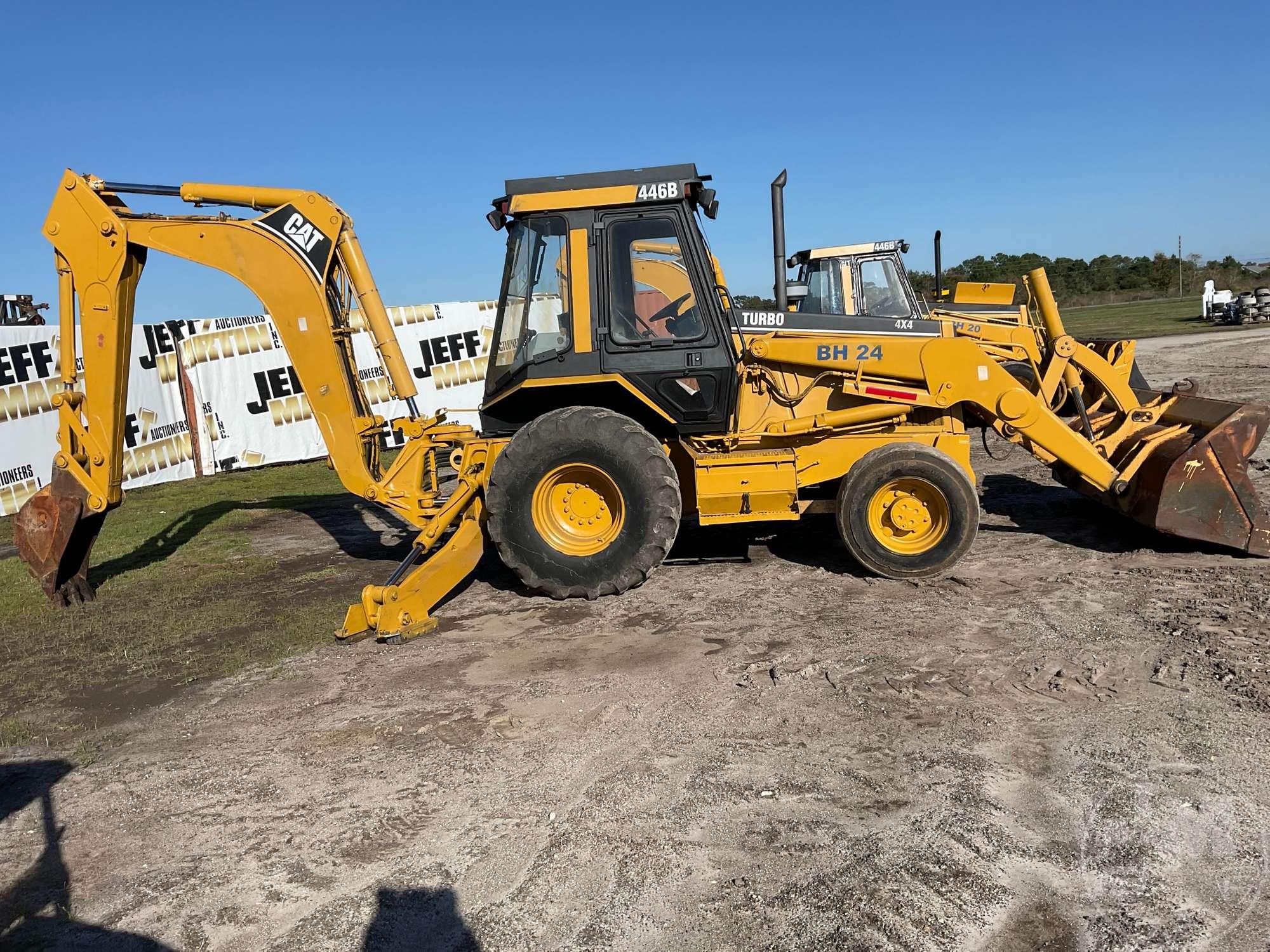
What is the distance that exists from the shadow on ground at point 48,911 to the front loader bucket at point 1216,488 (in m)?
6.32

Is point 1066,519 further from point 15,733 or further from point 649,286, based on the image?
point 15,733

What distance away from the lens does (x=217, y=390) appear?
15070mm

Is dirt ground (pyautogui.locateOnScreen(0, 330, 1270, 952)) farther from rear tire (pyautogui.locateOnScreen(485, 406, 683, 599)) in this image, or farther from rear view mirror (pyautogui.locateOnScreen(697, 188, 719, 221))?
rear view mirror (pyautogui.locateOnScreen(697, 188, 719, 221))

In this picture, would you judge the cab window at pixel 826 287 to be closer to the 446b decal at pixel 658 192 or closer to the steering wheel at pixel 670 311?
the steering wheel at pixel 670 311

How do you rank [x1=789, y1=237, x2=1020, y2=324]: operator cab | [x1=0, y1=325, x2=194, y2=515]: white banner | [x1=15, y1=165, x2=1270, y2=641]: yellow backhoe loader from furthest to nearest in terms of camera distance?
[x1=0, y1=325, x2=194, y2=515]: white banner < [x1=789, y1=237, x2=1020, y2=324]: operator cab < [x1=15, y1=165, x2=1270, y2=641]: yellow backhoe loader

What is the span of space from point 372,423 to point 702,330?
2.55m

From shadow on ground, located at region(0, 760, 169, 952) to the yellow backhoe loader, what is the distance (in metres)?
2.31

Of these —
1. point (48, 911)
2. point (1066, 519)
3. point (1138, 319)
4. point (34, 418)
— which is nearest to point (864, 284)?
point (1066, 519)

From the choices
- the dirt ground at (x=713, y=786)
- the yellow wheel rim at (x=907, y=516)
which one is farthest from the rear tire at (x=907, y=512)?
the dirt ground at (x=713, y=786)

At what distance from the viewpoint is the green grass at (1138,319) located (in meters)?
28.3

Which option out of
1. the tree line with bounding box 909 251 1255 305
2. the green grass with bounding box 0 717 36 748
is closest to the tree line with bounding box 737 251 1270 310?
the tree line with bounding box 909 251 1255 305

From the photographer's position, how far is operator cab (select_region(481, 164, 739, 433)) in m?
6.42

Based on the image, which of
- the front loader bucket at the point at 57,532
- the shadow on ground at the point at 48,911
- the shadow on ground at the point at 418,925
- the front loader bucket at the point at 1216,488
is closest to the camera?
the shadow on ground at the point at 418,925

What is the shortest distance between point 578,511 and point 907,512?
2337 millimetres
